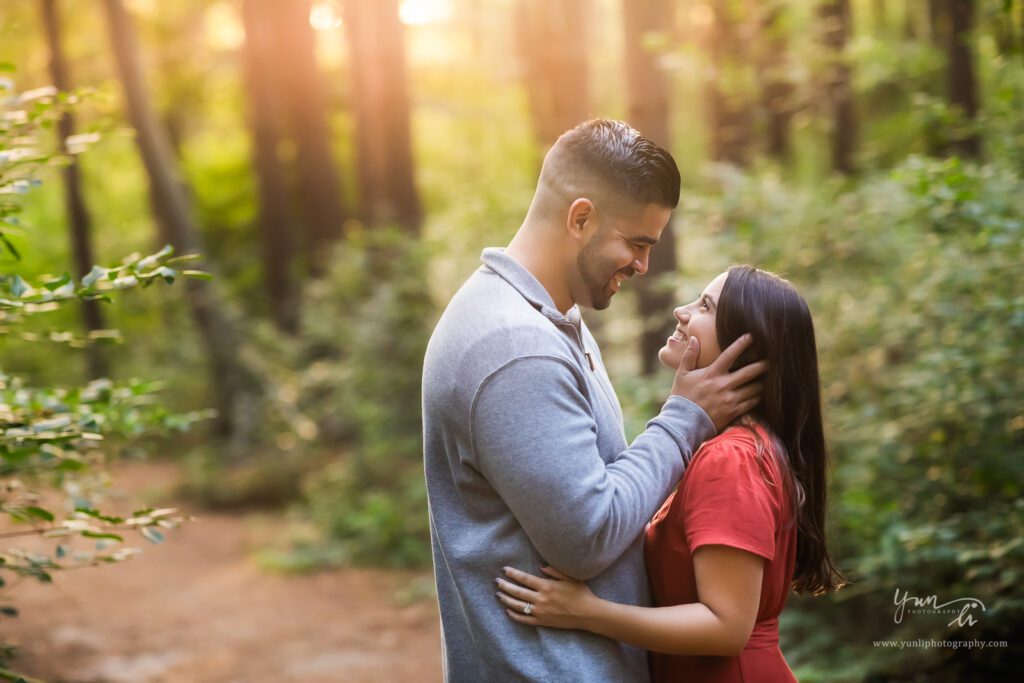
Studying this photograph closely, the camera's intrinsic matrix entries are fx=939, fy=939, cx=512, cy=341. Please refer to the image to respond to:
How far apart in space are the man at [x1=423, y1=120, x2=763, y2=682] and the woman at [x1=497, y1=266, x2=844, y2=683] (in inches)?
Answer: 2.6

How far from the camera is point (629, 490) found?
2.25 m

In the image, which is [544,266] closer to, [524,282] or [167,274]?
[524,282]

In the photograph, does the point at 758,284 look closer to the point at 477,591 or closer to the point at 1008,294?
the point at 477,591

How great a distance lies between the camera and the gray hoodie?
7.20 ft

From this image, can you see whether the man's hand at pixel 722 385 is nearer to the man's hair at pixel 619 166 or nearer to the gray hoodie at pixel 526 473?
the gray hoodie at pixel 526 473

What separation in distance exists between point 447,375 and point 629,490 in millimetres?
530

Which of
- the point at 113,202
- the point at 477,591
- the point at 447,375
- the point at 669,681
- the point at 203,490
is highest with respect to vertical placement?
the point at 447,375

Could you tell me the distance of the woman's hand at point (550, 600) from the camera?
7.58 ft

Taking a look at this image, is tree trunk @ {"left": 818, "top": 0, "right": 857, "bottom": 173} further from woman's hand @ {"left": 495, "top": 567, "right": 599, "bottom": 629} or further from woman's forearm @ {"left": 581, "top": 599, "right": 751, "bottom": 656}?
woman's hand @ {"left": 495, "top": 567, "right": 599, "bottom": 629}

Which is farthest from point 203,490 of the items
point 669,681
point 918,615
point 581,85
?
point 669,681

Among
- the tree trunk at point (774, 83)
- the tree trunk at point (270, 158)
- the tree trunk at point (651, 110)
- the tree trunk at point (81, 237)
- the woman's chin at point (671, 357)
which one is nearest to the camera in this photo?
the woman's chin at point (671, 357)

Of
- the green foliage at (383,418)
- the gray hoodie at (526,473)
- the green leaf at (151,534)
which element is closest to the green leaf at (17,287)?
the green leaf at (151,534)

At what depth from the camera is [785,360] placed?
2607 millimetres

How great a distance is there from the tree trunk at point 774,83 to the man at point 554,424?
7356 mm
